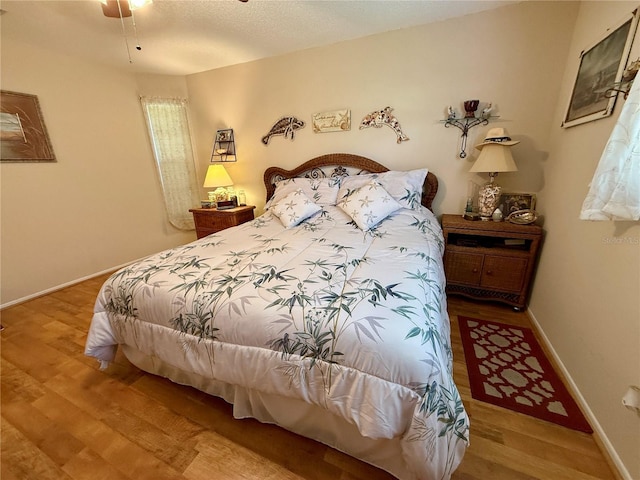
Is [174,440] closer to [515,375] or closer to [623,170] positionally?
[515,375]

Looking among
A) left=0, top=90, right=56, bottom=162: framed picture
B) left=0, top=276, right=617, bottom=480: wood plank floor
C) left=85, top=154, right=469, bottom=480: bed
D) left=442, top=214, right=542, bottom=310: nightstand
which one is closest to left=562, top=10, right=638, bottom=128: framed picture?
left=442, top=214, right=542, bottom=310: nightstand

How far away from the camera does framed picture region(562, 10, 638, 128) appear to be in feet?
4.34

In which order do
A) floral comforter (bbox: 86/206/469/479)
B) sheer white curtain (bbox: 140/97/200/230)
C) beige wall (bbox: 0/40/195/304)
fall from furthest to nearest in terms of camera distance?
1. sheer white curtain (bbox: 140/97/200/230)
2. beige wall (bbox: 0/40/195/304)
3. floral comforter (bbox: 86/206/469/479)

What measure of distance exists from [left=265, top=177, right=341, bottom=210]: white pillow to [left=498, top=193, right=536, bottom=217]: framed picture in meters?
1.57

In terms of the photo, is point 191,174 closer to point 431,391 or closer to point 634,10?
point 431,391

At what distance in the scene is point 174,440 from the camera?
123 cm

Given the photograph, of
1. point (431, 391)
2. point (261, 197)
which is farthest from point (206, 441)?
point (261, 197)

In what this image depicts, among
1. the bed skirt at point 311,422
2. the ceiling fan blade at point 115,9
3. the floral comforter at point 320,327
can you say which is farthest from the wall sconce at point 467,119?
the ceiling fan blade at point 115,9

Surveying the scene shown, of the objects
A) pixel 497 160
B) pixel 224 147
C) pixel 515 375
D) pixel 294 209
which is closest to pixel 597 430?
pixel 515 375

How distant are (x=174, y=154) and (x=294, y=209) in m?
2.44

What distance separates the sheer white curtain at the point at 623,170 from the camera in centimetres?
100

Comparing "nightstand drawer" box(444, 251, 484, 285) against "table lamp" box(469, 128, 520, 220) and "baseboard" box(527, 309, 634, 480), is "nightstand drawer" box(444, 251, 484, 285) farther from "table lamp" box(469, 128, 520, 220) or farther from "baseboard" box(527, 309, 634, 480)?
"baseboard" box(527, 309, 634, 480)

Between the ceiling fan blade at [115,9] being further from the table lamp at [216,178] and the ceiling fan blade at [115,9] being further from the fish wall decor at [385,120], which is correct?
the fish wall decor at [385,120]

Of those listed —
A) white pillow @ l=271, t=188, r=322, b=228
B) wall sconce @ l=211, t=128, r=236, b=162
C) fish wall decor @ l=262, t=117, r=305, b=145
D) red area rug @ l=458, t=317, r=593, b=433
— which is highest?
fish wall decor @ l=262, t=117, r=305, b=145
